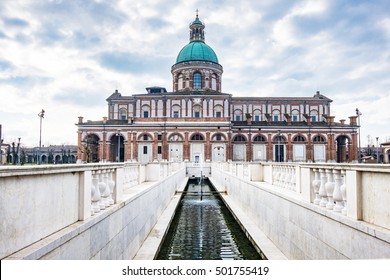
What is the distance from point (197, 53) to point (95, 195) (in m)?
57.1

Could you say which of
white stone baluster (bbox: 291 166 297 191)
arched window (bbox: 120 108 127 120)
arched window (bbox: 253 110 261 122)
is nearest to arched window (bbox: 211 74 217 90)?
arched window (bbox: 253 110 261 122)

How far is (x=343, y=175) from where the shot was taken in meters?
4.49

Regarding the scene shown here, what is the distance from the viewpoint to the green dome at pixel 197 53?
59.3 m

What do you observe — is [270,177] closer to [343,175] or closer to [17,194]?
[343,175]

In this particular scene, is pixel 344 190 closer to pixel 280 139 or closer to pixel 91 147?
pixel 280 139

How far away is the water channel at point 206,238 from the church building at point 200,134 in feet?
120

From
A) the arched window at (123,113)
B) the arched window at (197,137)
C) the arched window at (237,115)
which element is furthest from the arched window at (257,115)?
the arched window at (123,113)

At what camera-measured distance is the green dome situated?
194ft

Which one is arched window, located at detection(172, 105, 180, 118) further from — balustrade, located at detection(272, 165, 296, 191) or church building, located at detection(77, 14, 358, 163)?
balustrade, located at detection(272, 165, 296, 191)

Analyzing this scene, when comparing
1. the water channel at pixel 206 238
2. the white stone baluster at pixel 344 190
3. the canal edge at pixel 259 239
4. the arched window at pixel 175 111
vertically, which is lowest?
the water channel at pixel 206 238

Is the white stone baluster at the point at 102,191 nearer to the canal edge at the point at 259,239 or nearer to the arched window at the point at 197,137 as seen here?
the canal edge at the point at 259,239

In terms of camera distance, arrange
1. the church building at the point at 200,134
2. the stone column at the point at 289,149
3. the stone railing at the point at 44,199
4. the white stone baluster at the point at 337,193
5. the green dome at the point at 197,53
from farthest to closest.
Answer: the green dome at the point at 197,53 < the stone column at the point at 289,149 < the church building at the point at 200,134 < the white stone baluster at the point at 337,193 < the stone railing at the point at 44,199

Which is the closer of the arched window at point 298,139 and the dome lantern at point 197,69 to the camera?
the arched window at point 298,139
